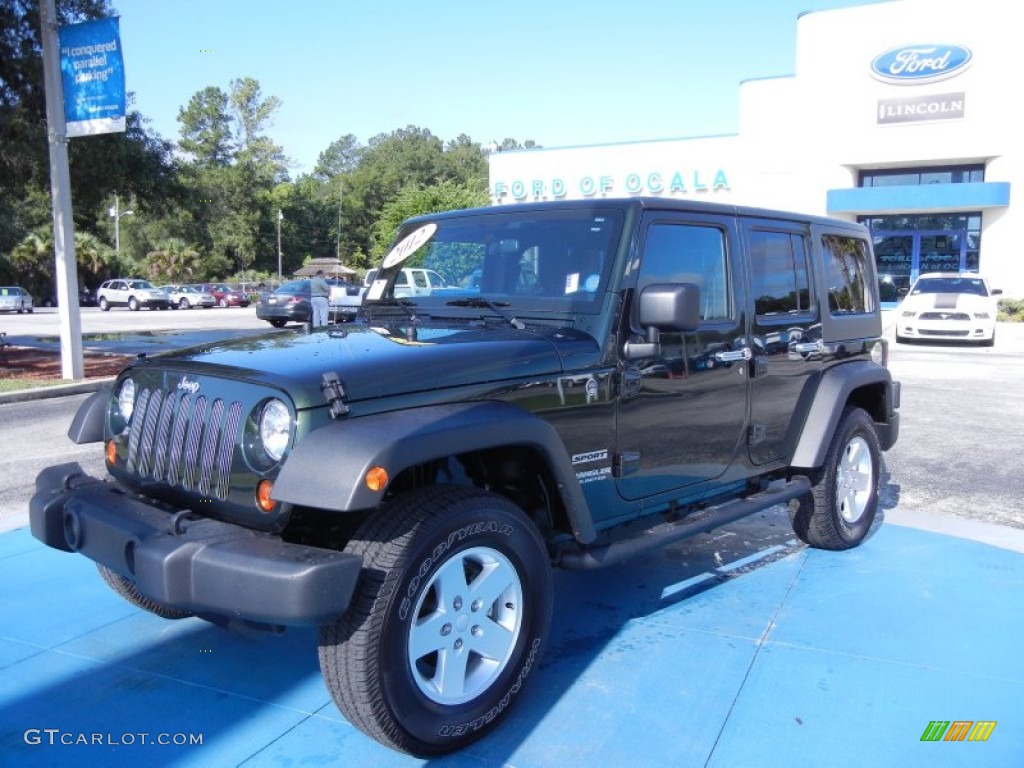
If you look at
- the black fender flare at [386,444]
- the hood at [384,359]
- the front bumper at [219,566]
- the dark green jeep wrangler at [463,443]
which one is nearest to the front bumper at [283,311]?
the dark green jeep wrangler at [463,443]

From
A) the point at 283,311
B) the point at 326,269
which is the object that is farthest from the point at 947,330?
the point at 326,269

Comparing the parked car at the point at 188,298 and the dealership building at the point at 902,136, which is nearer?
the dealership building at the point at 902,136

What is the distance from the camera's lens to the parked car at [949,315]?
17.8 meters

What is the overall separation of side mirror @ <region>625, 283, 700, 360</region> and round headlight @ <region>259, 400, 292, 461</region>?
1458 millimetres

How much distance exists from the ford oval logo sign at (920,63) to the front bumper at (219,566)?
3175 cm

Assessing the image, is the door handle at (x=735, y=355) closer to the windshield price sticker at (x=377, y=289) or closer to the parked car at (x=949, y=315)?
the windshield price sticker at (x=377, y=289)

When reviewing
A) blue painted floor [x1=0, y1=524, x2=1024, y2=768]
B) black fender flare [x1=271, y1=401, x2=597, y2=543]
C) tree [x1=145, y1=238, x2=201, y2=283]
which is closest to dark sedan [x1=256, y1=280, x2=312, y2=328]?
blue painted floor [x1=0, y1=524, x2=1024, y2=768]

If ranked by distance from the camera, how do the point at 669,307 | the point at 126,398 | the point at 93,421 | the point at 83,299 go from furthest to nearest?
the point at 83,299
the point at 93,421
the point at 126,398
the point at 669,307

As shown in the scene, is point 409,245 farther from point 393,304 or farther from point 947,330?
point 947,330

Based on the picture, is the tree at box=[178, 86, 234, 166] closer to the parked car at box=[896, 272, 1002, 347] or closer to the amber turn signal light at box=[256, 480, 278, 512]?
the parked car at box=[896, 272, 1002, 347]

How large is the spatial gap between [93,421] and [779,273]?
3.43 meters

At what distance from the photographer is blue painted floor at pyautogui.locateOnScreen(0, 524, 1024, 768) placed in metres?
3.06

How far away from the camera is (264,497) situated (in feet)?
9.21

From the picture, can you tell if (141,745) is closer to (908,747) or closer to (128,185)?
(908,747)
